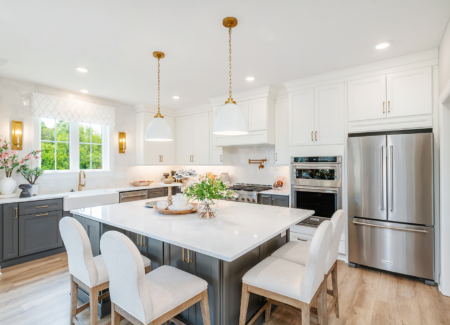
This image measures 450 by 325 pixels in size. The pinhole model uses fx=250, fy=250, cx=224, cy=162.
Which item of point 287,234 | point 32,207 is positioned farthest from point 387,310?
point 32,207

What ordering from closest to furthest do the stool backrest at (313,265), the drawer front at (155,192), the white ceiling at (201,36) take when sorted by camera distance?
the stool backrest at (313,265) < the white ceiling at (201,36) < the drawer front at (155,192)

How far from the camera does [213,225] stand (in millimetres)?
1943

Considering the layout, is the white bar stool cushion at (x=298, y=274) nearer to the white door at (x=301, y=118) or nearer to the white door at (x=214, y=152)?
the white door at (x=301, y=118)

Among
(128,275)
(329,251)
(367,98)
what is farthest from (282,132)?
(128,275)

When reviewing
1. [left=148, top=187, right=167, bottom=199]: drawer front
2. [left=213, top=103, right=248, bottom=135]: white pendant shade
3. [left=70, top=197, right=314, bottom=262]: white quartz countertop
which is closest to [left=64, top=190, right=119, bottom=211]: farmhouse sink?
[left=148, top=187, right=167, bottom=199]: drawer front

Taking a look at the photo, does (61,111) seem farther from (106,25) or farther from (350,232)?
(350,232)

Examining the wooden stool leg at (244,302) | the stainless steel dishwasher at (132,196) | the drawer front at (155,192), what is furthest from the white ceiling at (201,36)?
the drawer front at (155,192)

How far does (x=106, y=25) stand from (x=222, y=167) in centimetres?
350

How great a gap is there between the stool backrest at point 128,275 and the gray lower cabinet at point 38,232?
2842 millimetres

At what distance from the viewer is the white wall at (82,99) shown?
3.62 m

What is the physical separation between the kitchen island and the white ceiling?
171 cm

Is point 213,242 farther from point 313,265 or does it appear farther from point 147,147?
point 147,147

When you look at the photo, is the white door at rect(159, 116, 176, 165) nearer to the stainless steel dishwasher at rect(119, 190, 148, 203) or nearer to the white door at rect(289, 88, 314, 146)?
the stainless steel dishwasher at rect(119, 190, 148, 203)

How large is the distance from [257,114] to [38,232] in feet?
12.1
